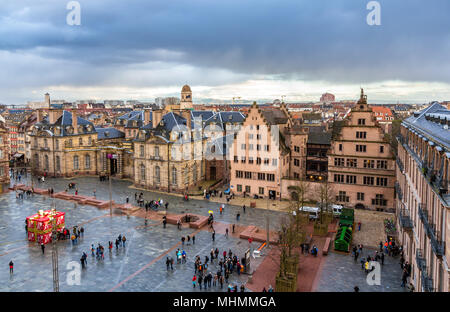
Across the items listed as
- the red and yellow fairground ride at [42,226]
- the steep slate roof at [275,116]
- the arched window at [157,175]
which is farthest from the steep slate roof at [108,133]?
the red and yellow fairground ride at [42,226]

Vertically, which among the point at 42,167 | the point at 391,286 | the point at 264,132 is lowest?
the point at 391,286

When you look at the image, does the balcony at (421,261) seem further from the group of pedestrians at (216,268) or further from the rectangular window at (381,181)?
the rectangular window at (381,181)

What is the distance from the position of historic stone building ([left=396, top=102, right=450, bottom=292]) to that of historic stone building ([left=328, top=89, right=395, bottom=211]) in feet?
66.2

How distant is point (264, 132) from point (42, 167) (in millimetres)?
56693

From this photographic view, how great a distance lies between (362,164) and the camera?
61281 millimetres

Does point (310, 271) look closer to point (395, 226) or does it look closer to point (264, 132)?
point (395, 226)

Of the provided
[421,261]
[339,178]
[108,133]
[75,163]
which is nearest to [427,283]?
[421,261]

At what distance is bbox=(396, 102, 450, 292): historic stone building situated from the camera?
2109 cm

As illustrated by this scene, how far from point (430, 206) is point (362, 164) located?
3577cm

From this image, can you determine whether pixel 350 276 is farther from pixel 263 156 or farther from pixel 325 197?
pixel 263 156

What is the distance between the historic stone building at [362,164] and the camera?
59.8 m

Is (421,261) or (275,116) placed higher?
Answer: (275,116)
